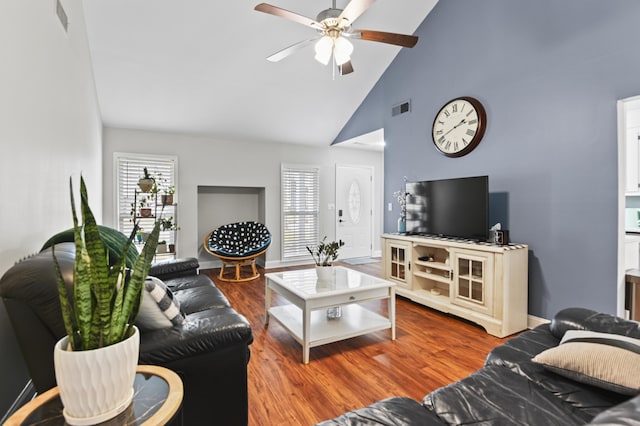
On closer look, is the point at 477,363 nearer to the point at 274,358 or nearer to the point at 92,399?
the point at 274,358

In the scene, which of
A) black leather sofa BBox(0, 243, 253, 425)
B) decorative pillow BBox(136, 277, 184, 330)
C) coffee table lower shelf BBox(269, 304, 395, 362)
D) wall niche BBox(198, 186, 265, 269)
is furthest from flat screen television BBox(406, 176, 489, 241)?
wall niche BBox(198, 186, 265, 269)

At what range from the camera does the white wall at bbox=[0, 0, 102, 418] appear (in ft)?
4.02

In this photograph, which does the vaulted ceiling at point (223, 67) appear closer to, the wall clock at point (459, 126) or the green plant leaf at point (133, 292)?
the wall clock at point (459, 126)

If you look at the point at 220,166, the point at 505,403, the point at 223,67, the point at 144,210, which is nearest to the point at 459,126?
the point at 223,67

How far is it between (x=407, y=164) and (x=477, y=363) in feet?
8.83

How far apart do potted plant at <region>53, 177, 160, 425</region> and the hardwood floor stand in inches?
42.2

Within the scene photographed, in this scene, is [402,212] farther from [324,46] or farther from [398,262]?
[324,46]

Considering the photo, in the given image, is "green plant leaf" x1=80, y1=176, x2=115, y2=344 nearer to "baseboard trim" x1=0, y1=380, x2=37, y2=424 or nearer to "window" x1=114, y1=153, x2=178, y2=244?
"baseboard trim" x1=0, y1=380, x2=37, y2=424

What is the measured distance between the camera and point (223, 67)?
4027 mm

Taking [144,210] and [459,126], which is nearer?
[459,126]

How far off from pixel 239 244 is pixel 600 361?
4.99m

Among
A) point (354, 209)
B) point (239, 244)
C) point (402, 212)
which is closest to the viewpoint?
point (402, 212)

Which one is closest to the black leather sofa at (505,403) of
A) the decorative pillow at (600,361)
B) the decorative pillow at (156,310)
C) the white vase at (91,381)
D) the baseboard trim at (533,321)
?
the decorative pillow at (600,361)

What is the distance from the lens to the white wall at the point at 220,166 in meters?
4.91
